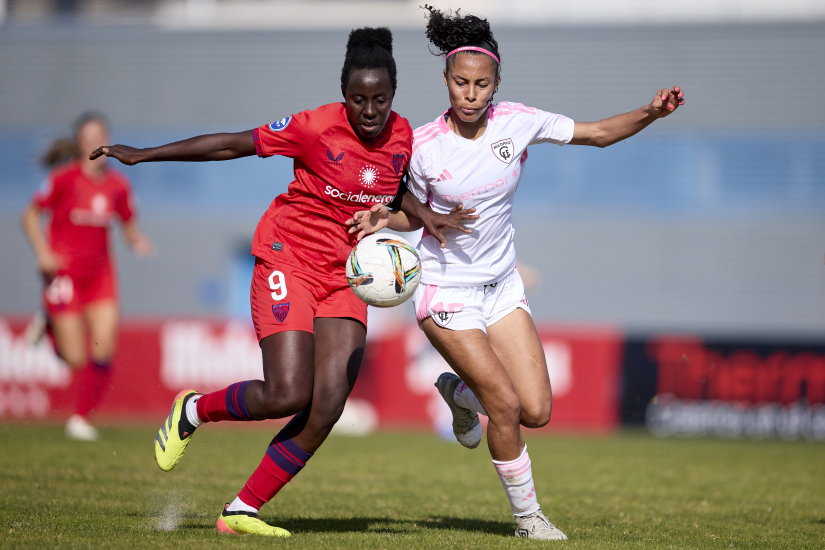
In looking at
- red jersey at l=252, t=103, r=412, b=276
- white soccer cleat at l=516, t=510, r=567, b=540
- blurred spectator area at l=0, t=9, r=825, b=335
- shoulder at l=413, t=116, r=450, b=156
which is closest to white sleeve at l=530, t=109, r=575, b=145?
shoulder at l=413, t=116, r=450, b=156

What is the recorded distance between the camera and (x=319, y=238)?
16.1ft

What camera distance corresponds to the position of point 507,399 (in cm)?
480

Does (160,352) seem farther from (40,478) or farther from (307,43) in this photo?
(307,43)

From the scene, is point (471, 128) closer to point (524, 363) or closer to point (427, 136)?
point (427, 136)

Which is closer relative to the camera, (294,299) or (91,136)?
(294,299)

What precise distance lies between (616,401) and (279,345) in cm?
975

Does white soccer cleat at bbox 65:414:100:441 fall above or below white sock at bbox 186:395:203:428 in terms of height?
below

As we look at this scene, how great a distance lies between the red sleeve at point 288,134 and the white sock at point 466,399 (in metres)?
1.71

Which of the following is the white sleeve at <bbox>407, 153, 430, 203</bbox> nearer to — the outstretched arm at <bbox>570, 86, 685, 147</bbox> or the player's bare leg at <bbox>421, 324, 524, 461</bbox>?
the player's bare leg at <bbox>421, 324, 524, 461</bbox>

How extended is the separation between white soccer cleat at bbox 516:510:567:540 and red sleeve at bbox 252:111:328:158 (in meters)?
2.36

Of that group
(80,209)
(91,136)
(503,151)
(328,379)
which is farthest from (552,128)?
(80,209)

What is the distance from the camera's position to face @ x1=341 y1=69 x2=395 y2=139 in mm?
4660

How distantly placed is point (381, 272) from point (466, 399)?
114 centimetres

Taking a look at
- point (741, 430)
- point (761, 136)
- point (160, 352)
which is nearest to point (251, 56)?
point (160, 352)
